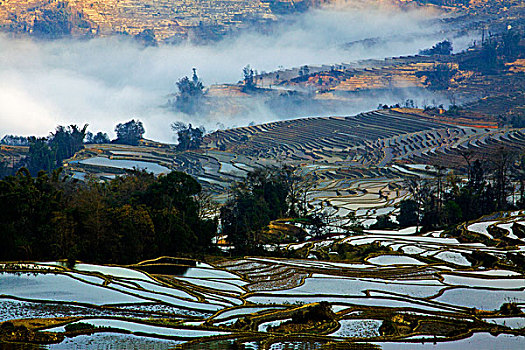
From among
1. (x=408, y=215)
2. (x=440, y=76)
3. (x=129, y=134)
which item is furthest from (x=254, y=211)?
(x=440, y=76)

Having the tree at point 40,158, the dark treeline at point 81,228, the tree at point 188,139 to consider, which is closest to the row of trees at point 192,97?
the tree at point 188,139

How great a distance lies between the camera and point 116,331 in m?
13.2

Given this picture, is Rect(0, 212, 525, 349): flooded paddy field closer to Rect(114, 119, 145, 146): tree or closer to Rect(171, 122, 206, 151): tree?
Rect(171, 122, 206, 151): tree

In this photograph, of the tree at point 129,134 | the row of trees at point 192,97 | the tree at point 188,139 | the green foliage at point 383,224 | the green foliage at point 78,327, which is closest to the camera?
the green foliage at point 78,327

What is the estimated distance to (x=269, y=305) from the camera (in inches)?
674

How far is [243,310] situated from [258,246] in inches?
605

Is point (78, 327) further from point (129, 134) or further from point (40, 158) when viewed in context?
point (129, 134)

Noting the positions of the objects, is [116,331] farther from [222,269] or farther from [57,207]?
[57,207]

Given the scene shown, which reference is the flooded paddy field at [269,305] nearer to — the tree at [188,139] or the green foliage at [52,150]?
the green foliage at [52,150]

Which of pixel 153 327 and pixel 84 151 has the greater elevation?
pixel 84 151

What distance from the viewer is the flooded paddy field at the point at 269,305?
13086 mm

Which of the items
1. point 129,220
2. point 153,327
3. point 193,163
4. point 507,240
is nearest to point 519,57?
point 193,163

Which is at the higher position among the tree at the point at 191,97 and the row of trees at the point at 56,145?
the tree at the point at 191,97

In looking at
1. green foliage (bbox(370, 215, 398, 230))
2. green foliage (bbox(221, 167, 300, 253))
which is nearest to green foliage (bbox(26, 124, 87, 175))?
green foliage (bbox(221, 167, 300, 253))
